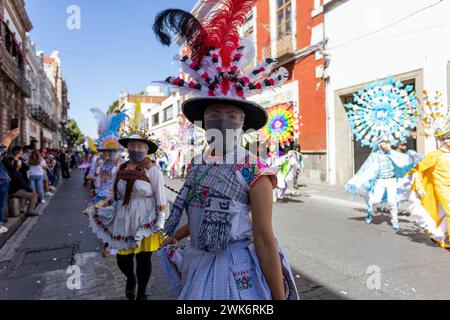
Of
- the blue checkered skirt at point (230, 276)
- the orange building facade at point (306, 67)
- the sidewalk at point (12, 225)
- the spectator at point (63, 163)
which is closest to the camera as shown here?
the blue checkered skirt at point (230, 276)

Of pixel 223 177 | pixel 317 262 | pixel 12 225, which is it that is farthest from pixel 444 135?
pixel 12 225

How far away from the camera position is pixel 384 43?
1119cm

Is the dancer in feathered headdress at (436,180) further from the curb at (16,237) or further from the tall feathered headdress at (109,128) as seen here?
the curb at (16,237)

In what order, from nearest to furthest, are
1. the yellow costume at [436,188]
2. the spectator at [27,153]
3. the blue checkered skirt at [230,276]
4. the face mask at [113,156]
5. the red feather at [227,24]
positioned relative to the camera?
the blue checkered skirt at [230,276], the red feather at [227,24], the yellow costume at [436,188], the face mask at [113,156], the spectator at [27,153]

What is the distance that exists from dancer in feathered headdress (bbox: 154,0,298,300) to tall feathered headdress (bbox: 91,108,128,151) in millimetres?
3803

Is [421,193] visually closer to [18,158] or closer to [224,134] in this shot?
[224,134]

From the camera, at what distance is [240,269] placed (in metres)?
1.63

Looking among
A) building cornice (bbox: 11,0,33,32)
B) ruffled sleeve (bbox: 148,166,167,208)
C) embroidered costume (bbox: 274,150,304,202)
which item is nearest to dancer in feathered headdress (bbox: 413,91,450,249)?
ruffled sleeve (bbox: 148,166,167,208)

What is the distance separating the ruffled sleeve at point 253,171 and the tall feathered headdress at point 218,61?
0.32 m

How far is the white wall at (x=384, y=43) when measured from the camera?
9.63m

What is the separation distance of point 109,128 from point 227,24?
14.6 ft

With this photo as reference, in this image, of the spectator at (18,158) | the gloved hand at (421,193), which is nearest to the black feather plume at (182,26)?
the gloved hand at (421,193)

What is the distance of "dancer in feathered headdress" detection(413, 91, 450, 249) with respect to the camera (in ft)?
17.3
